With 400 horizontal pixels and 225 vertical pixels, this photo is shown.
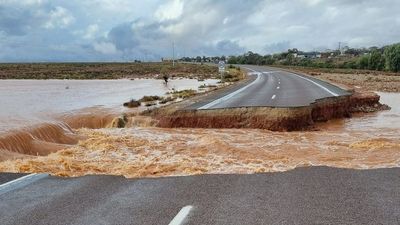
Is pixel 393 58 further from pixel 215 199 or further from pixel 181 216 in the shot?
pixel 181 216

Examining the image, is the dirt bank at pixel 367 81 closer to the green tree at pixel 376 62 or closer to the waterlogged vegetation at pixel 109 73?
the waterlogged vegetation at pixel 109 73

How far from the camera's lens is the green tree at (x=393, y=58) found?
4274 inches

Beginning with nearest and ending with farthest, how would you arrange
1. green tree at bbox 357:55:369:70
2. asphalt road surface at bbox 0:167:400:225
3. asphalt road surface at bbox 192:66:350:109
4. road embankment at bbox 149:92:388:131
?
asphalt road surface at bbox 0:167:400:225
road embankment at bbox 149:92:388:131
asphalt road surface at bbox 192:66:350:109
green tree at bbox 357:55:369:70

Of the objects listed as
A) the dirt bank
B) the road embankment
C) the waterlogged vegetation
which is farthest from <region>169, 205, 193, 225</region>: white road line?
the waterlogged vegetation

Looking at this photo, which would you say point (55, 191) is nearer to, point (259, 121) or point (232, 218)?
point (232, 218)

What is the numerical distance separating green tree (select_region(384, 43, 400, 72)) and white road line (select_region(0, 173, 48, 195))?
11112 cm

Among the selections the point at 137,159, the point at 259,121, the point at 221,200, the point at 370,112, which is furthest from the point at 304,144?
the point at 370,112

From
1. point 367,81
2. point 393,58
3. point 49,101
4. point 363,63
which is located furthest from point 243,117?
point 363,63

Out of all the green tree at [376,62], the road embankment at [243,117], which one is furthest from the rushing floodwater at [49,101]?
the green tree at [376,62]

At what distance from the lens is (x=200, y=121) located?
19922 mm

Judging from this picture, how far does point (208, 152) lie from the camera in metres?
13.2

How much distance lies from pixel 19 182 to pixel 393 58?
370 ft

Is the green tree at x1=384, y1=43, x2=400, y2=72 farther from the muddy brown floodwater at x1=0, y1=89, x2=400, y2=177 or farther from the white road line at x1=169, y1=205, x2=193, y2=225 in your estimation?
the white road line at x1=169, y1=205, x2=193, y2=225

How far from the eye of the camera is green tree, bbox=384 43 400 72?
4274 inches
